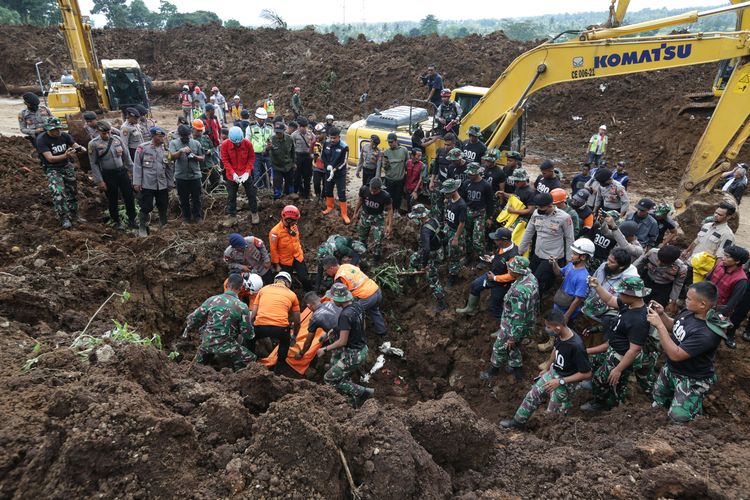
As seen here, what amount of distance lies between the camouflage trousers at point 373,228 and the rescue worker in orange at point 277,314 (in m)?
2.38

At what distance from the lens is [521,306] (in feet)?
17.2

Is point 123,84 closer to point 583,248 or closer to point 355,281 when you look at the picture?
point 355,281

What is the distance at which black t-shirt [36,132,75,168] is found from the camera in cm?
729

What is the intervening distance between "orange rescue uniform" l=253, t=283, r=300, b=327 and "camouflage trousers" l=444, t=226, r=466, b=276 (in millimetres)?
2794

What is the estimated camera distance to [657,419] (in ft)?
13.9

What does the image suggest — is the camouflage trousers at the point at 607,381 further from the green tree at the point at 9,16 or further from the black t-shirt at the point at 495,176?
the green tree at the point at 9,16

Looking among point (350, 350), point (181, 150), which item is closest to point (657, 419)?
point (350, 350)

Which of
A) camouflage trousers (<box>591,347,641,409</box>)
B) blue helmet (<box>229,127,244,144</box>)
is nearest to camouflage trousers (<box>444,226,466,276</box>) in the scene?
camouflage trousers (<box>591,347,641,409</box>)

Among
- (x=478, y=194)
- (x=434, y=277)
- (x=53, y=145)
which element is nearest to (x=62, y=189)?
(x=53, y=145)

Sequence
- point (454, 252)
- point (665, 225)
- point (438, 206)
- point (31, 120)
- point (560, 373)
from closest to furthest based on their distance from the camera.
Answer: point (560, 373) < point (665, 225) < point (454, 252) < point (438, 206) < point (31, 120)

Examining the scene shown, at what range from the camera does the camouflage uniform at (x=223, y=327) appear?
5.05m

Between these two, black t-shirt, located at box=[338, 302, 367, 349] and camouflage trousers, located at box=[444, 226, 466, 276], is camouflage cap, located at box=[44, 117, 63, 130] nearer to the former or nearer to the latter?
black t-shirt, located at box=[338, 302, 367, 349]

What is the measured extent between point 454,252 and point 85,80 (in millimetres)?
12930

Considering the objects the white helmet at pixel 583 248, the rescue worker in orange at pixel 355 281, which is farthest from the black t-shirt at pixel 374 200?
the white helmet at pixel 583 248
